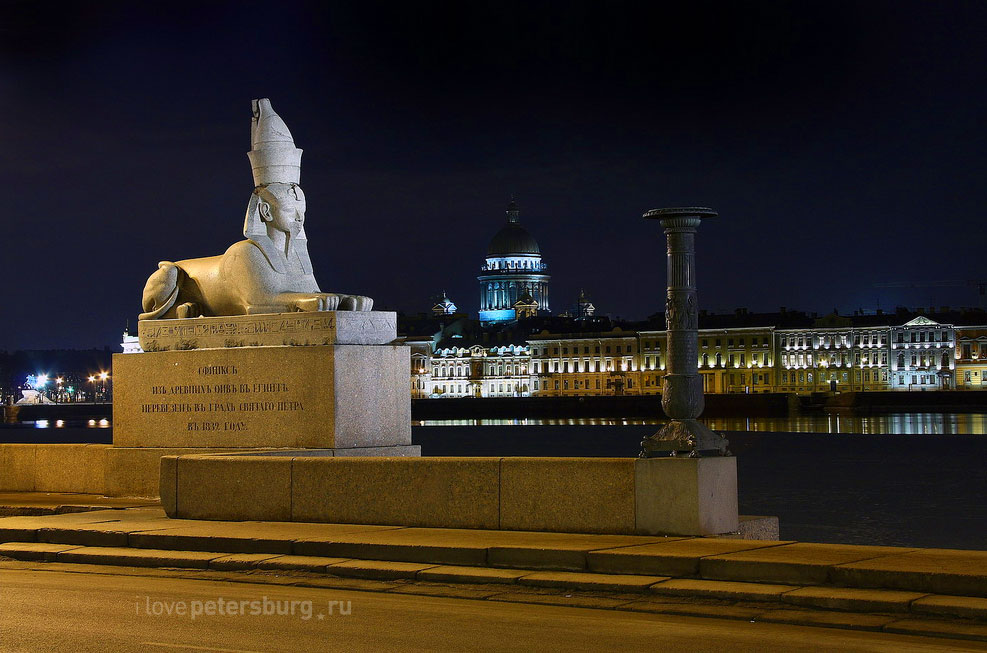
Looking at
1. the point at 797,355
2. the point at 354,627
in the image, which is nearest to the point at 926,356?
the point at 797,355

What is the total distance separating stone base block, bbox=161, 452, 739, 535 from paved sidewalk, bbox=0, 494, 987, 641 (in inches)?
7.9

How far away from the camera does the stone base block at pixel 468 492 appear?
36.9 feet

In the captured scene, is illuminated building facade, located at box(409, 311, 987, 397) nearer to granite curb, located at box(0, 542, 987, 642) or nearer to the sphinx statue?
the sphinx statue

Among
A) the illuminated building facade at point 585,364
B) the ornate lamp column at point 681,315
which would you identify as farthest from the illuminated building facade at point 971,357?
the ornate lamp column at point 681,315

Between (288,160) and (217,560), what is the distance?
7.42m

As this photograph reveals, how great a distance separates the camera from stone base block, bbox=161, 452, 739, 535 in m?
11.2

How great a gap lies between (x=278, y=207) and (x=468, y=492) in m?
6.46

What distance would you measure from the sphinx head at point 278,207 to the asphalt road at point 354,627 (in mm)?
7892

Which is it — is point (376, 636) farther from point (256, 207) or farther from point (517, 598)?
point (256, 207)

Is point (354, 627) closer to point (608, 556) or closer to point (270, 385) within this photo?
point (608, 556)

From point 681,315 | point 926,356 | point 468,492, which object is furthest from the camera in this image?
point 926,356

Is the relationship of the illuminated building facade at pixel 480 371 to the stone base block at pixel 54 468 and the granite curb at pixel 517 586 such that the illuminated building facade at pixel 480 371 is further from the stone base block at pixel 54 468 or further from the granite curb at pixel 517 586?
the granite curb at pixel 517 586
